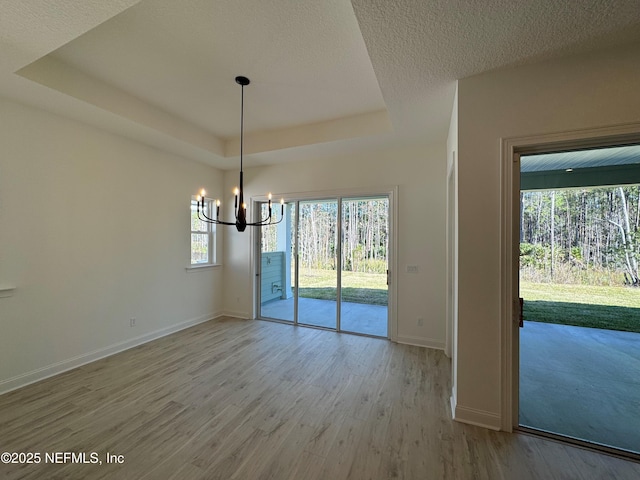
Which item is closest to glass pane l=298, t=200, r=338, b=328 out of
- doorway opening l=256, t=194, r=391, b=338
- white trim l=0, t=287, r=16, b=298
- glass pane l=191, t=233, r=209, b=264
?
doorway opening l=256, t=194, r=391, b=338

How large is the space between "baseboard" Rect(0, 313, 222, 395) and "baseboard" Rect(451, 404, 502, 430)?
3.93m

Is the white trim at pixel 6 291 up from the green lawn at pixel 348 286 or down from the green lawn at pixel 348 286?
up

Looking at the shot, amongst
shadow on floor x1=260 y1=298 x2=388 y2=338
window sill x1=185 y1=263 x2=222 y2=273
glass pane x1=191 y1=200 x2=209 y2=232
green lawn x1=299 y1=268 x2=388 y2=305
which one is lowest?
shadow on floor x1=260 y1=298 x2=388 y2=338

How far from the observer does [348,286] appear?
14.1 feet

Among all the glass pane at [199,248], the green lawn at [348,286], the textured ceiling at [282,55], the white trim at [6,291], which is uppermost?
the textured ceiling at [282,55]

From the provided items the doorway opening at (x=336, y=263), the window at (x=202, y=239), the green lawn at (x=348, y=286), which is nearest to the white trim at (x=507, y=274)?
the doorway opening at (x=336, y=263)

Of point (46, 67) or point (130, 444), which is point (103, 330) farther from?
point (46, 67)

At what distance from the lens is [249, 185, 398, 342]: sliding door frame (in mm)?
3852

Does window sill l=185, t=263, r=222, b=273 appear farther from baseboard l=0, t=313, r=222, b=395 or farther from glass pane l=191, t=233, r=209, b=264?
baseboard l=0, t=313, r=222, b=395

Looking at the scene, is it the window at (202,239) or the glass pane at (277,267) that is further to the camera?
the glass pane at (277,267)

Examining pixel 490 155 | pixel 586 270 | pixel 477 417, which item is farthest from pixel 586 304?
pixel 490 155

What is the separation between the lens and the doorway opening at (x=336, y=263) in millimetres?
4098

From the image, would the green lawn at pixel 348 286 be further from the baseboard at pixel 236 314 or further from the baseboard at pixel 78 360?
the baseboard at pixel 78 360

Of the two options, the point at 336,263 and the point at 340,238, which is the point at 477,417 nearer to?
the point at 336,263
